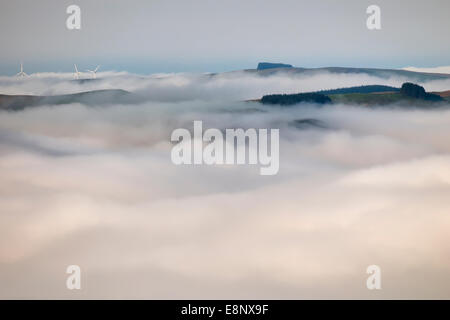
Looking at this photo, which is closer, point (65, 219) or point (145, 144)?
point (65, 219)

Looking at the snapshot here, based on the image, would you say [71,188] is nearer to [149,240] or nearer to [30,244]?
[30,244]

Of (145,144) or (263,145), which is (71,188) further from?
(263,145)

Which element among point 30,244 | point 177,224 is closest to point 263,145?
point 177,224

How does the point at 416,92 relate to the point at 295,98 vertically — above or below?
above

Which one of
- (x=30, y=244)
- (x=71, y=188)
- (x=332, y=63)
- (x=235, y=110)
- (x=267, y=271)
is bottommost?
(x=267, y=271)

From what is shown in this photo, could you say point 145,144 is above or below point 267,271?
above
